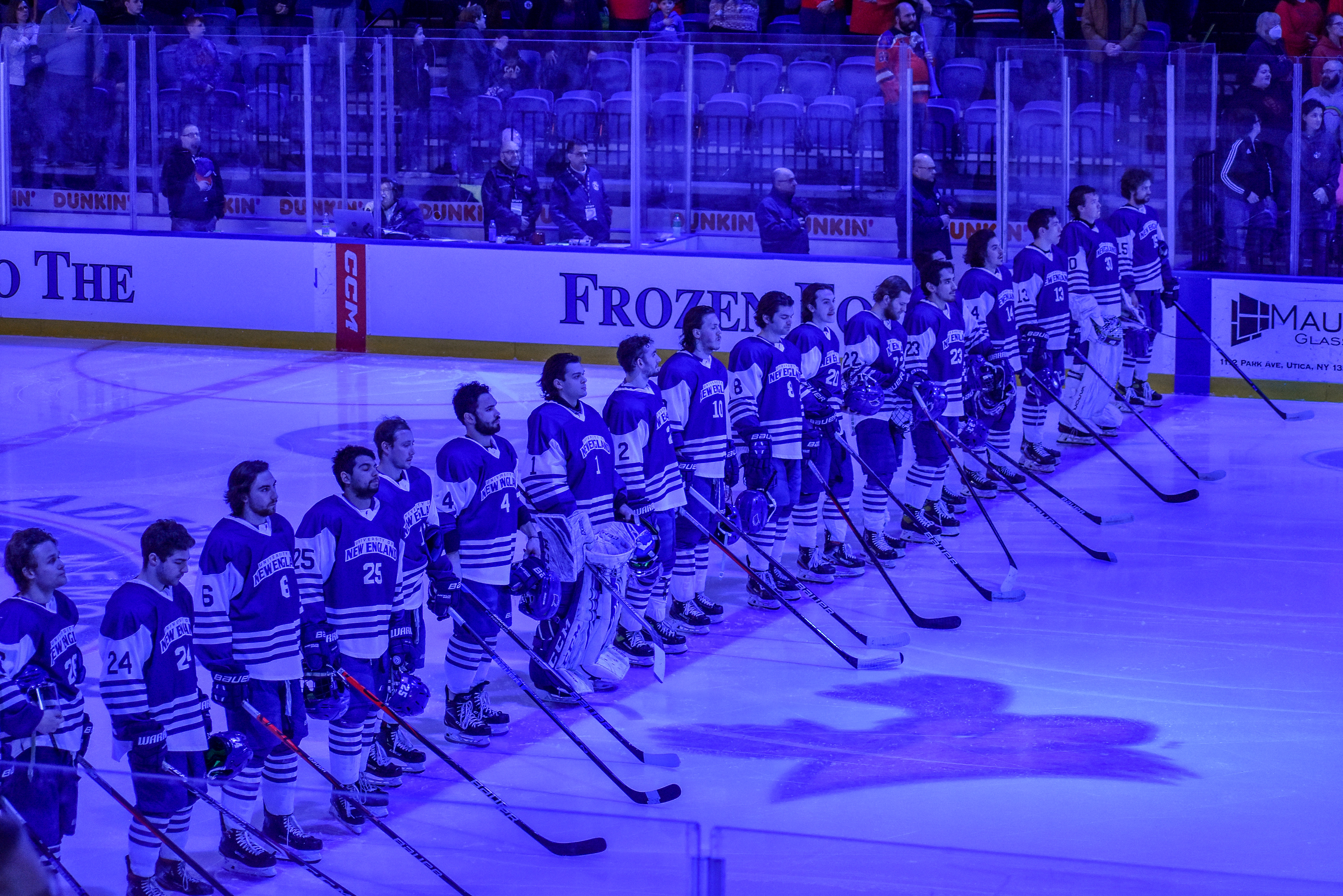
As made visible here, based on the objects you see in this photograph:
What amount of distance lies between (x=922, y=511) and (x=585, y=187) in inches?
210

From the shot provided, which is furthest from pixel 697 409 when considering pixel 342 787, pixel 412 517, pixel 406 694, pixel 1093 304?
pixel 1093 304

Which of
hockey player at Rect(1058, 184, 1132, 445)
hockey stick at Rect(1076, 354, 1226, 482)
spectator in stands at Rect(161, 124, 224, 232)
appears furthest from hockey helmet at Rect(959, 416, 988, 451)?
spectator in stands at Rect(161, 124, 224, 232)

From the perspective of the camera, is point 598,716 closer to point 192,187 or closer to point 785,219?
point 785,219

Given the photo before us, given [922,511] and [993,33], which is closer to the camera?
[922,511]

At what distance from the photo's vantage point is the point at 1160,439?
9.72 m

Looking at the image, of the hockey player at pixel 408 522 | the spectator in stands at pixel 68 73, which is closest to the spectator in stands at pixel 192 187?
the spectator in stands at pixel 68 73

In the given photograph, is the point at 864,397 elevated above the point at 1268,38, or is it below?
below

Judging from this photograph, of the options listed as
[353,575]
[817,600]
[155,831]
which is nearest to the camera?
[155,831]

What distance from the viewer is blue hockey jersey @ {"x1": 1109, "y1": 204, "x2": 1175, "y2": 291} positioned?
10859mm

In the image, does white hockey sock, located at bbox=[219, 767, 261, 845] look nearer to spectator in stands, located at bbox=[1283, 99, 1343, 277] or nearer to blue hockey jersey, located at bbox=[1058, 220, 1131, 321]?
blue hockey jersey, located at bbox=[1058, 220, 1131, 321]

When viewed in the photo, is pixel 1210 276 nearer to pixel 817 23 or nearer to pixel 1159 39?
pixel 1159 39

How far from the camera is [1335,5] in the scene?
13.0 m

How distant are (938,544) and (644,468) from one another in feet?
6.90

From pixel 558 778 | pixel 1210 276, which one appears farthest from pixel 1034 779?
pixel 1210 276
